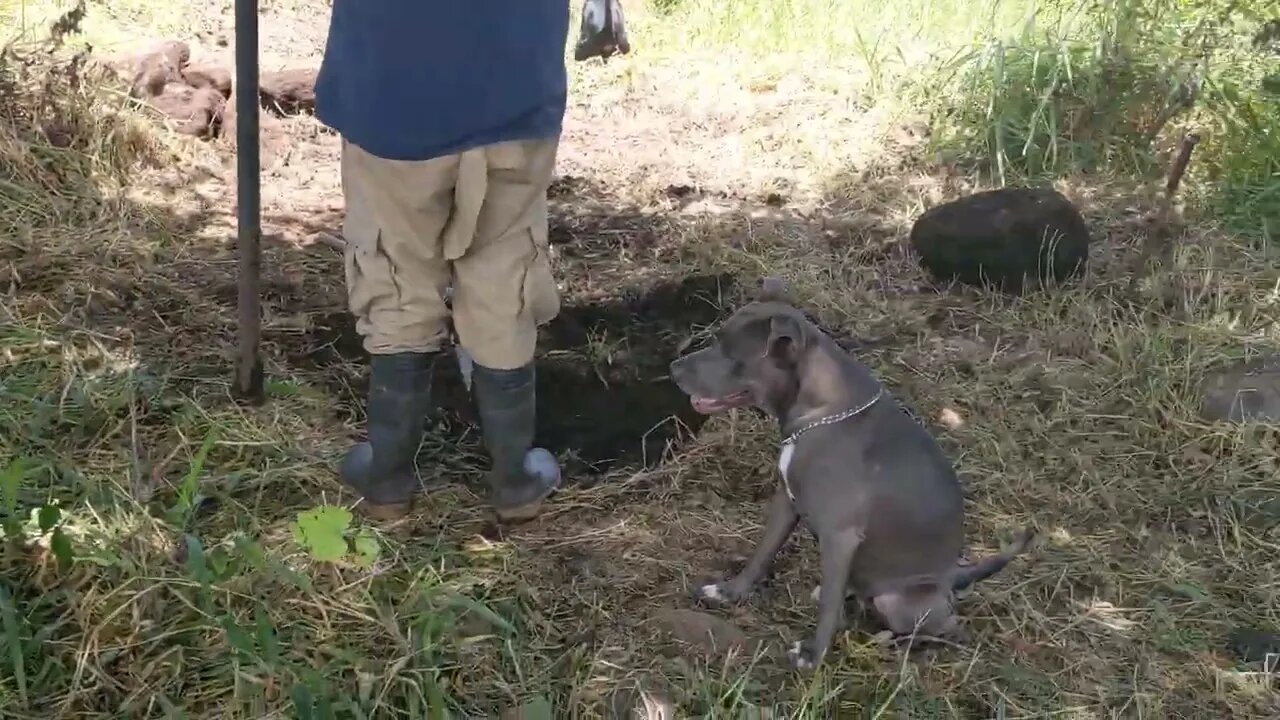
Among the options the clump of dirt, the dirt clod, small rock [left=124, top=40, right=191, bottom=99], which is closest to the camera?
the clump of dirt

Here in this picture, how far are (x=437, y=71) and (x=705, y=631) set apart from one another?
1.45 metres

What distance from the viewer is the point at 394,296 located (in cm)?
286

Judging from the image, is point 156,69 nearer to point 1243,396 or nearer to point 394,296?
point 394,296

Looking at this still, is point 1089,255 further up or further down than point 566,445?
further up

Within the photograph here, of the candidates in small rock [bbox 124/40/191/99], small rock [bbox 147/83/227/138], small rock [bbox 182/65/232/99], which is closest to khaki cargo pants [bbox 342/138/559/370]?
small rock [bbox 147/83/227/138]

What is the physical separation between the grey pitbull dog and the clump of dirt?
2.75 feet

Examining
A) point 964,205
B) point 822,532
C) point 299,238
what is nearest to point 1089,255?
point 964,205

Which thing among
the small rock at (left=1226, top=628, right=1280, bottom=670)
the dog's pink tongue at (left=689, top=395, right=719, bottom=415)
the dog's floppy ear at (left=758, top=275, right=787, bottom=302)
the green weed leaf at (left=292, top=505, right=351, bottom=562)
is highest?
the dog's floppy ear at (left=758, top=275, right=787, bottom=302)

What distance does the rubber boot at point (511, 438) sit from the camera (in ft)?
9.87

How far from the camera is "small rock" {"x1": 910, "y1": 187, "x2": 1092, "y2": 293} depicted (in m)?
4.63

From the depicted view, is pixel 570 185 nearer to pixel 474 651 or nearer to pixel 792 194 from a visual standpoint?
pixel 792 194

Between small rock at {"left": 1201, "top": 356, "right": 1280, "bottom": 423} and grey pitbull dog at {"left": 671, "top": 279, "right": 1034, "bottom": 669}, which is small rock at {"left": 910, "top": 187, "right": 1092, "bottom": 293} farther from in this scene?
grey pitbull dog at {"left": 671, "top": 279, "right": 1034, "bottom": 669}

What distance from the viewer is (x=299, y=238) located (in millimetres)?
4684

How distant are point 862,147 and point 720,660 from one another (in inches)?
147
